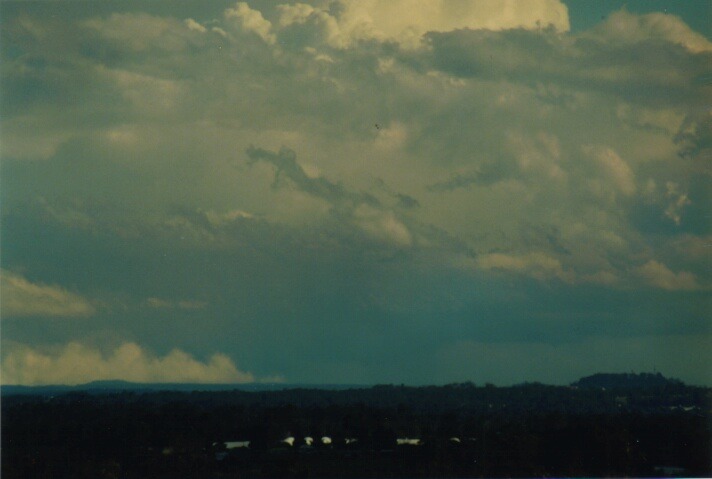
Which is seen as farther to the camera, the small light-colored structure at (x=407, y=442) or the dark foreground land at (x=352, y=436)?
the small light-colored structure at (x=407, y=442)

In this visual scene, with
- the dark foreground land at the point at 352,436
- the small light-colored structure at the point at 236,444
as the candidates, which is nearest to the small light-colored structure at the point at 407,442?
the dark foreground land at the point at 352,436

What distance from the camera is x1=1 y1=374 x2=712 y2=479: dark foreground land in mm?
55781

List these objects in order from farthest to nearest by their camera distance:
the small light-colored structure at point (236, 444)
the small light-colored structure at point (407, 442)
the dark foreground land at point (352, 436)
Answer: the small light-colored structure at point (407, 442) → the small light-colored structure at point (236, 444) → the dark foreground land at point (352, 436)

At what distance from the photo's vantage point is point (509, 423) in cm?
7450

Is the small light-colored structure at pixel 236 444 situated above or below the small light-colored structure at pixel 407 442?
below

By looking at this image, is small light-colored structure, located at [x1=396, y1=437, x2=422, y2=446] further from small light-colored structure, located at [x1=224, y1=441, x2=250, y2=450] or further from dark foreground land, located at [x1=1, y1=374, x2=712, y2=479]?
small light-colored structure, located at [x1=224, y1=441, x2=250, y2=450]

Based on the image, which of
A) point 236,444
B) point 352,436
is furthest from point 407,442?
point 236,444

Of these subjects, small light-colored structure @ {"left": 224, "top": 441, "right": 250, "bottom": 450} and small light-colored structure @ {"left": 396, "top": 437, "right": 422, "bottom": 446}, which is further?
small light-colored structure @ {"left": 396, "top": 437, "right": 422, "bottom": 446}

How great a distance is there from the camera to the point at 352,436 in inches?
2835

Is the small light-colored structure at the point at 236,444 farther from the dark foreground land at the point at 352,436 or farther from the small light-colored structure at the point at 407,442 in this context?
the small light-colored structure at the point at 407,442

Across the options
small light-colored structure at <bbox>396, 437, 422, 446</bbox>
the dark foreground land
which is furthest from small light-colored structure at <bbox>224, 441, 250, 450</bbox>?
small light-colored structure at <bbox>396, 437, 422, 446</bbox>

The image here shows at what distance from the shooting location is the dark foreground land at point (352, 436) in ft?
183

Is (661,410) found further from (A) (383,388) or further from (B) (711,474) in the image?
(B) (711,474)

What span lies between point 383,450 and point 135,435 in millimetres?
16484
